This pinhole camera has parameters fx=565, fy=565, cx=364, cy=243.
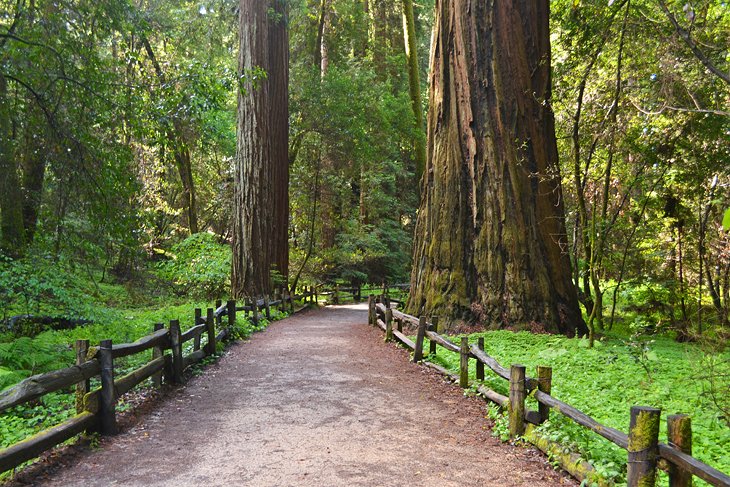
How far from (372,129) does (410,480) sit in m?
20.9

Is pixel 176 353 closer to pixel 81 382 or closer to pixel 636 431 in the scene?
pixel 81 382

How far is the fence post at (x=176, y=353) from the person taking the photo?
7918 millimetres

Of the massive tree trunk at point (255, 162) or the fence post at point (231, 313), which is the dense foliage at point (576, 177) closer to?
the massive tree trunk at point (255, 162)

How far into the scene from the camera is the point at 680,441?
3.62m

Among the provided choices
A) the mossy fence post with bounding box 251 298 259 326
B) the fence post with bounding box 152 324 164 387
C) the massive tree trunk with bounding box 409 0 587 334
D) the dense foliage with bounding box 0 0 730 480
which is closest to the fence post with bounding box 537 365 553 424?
the dense foliage with bounding box 0 0 730 480

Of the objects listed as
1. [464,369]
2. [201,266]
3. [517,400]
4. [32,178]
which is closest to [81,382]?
[517,400]

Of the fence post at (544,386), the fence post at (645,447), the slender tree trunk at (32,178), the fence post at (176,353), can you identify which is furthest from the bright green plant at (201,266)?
the fence post at (645,447)

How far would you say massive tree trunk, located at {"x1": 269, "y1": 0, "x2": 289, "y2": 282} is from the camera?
1892 cm

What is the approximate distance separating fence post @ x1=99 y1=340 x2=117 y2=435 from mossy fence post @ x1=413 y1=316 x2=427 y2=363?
17.7ft

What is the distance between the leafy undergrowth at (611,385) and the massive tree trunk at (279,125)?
33.0ft

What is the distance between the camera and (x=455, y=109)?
41.6 feet

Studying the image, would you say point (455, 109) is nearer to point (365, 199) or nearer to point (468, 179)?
point (468, 179)

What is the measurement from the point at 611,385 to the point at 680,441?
4161mm

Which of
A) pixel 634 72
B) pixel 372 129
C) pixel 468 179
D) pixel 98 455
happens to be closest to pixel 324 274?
pixel 372 129
